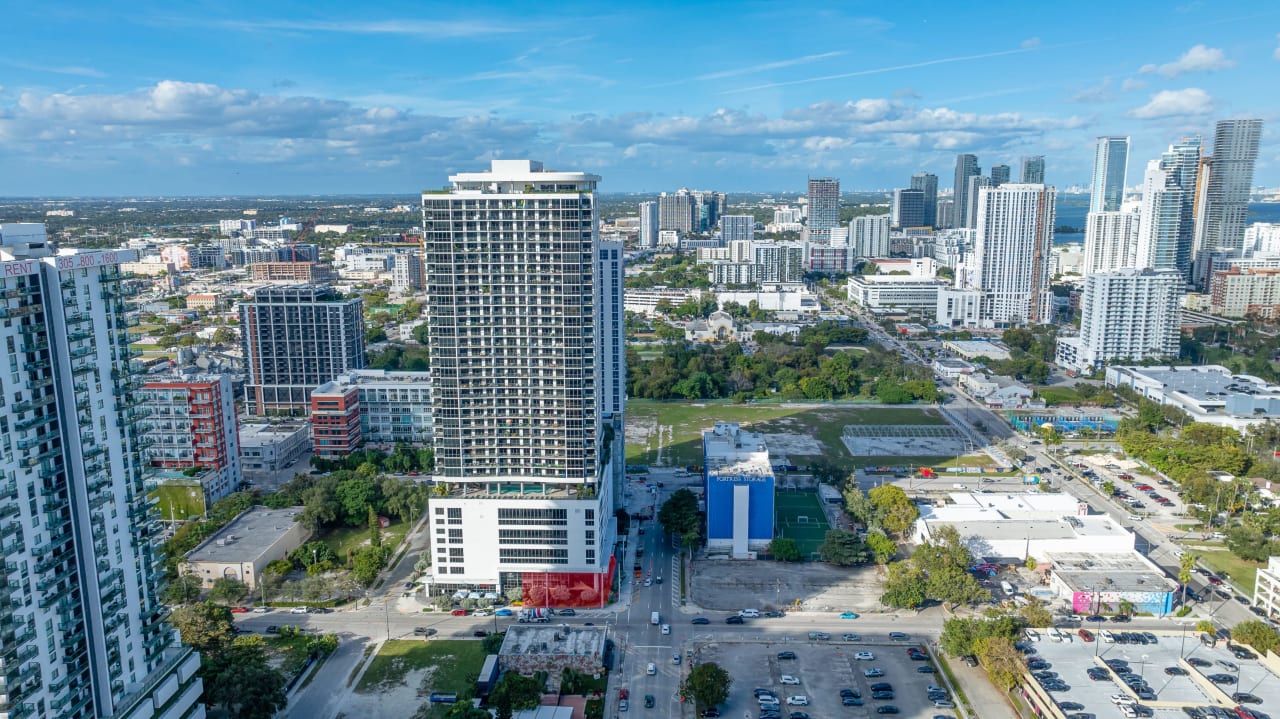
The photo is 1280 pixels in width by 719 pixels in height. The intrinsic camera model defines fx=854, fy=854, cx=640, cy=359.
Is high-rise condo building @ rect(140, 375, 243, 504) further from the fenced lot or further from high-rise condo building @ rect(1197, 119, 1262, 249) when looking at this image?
high-rise condo building @ rect(1197, 119, 1262, 249)

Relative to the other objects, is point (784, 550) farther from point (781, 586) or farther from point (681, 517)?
point (681, 517)

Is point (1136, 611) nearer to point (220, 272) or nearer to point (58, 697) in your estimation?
point (58, 697)

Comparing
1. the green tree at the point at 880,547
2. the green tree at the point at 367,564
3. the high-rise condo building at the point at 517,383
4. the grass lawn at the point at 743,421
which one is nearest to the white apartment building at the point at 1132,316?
the grass lawn at the point at 743,421

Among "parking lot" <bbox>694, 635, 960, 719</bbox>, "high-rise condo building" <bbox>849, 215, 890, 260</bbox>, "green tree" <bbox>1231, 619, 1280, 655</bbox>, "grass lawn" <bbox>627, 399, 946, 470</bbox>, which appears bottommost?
"parking lot" <bbox>694, 635, 960, 719</bbox>

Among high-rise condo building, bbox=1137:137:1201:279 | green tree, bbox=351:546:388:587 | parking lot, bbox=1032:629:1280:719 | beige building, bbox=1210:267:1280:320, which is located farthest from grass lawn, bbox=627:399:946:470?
beige building, bbox=1210:267:1280:320

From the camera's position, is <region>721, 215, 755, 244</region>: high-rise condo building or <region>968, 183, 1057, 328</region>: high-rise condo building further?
<region>721, 215, 755, 244</region>: high-rise condo building

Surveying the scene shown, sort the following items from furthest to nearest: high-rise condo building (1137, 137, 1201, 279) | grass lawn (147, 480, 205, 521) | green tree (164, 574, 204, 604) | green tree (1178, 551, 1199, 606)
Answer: high-rise condo building (1137, 137, 1201, 279), grass lawn (147, 480, 205, 521), green tree (1178, 551, 1199, 606), green tree (164, 574, 204, 604)

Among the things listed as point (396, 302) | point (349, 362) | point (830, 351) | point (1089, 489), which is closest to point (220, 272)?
point (396, 302)

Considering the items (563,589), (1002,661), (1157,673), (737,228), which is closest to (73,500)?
(563,589)
